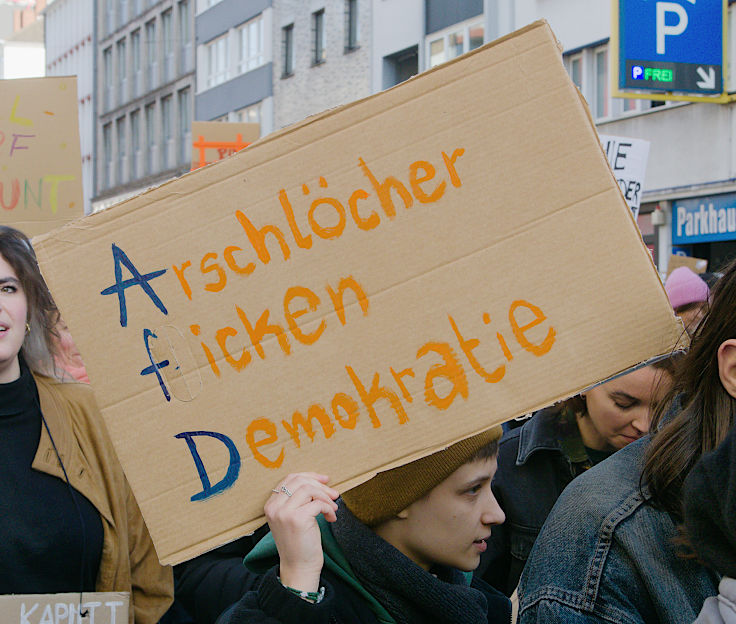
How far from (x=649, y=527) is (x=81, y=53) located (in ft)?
163

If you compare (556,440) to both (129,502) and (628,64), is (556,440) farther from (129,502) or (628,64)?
(628,64)

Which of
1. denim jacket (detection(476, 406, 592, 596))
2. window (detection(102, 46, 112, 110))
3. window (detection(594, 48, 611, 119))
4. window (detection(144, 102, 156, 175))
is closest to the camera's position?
denim jacket (detection(476, 406, 592, 596))

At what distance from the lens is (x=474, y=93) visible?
193cm

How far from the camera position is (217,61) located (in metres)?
33.6

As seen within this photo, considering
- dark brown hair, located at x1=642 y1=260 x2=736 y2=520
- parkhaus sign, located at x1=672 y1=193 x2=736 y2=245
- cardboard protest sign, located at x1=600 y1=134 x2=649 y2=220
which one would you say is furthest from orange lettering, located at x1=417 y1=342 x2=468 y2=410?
parkhaus sign, located at x1=672 y1=193 x2=736 y2=245

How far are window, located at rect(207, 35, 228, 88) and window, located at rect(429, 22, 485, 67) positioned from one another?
13.5 m

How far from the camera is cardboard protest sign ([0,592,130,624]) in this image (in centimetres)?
238

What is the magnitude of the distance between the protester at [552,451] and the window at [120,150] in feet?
132

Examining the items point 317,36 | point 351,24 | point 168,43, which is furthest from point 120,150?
point 351,24

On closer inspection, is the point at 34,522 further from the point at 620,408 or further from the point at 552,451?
the point at 620,408

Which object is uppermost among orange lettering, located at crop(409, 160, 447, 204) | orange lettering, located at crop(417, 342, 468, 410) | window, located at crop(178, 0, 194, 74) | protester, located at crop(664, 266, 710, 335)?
window, located at crop(178, 0, 194, 74)

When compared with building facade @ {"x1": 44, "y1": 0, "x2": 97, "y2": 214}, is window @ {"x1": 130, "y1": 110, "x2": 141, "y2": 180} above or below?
below

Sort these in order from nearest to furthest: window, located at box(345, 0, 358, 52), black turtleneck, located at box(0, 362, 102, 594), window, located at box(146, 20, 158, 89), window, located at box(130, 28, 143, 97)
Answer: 1. black turtleneck, located at box(0, 362, 102, 594)
2. window, located at box(345, 0, 358, 52)
3. window, located at box(146, 20, 158, 89)
4. window, located at box(130, 28, 143, 97)

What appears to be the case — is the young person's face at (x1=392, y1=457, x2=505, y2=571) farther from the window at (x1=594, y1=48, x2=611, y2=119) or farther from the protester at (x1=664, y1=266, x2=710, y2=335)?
the window at (x1=594, y1=48, x2=611, y2=119)
